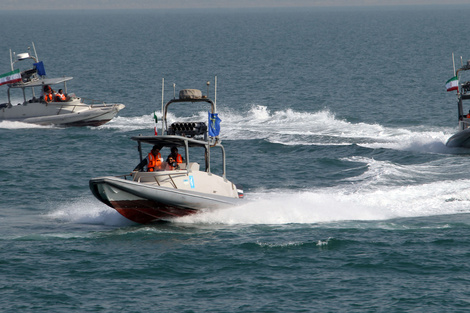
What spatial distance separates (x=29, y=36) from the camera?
152 meters

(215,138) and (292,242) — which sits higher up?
(215,138)

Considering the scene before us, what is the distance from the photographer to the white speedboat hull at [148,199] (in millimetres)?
23016

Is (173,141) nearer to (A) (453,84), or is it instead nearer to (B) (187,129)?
(B) (187,129)

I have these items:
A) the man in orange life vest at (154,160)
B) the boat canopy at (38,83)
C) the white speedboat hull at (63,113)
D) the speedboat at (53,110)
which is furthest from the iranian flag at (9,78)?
the man in orange life vest at (154,160)

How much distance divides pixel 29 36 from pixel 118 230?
135 m

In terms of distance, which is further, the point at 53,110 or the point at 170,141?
the point at 53,110

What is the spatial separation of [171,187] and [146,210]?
1051 millimetres

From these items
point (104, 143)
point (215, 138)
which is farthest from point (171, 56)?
point (215, 138)

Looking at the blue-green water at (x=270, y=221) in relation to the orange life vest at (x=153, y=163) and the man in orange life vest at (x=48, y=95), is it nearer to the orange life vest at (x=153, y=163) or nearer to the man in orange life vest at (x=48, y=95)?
the orange life vest at (x=153, y=163)

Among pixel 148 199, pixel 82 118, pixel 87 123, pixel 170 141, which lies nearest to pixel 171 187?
pixel 148 199

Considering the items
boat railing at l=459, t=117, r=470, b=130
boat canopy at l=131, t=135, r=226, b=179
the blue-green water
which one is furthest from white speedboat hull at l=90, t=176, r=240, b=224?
boat railing at l=459, t=117, r=470, b=130

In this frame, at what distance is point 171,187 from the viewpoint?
935 inches

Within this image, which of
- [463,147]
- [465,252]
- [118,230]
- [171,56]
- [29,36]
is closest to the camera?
[465,252]

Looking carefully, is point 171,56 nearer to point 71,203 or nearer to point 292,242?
point 71,203
